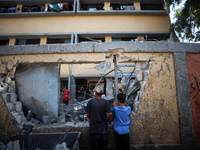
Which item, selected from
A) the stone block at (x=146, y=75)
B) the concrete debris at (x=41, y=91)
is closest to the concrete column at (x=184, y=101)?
the stone block at (x=146, y=75)

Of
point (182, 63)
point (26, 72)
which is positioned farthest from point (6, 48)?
point (182, 63)

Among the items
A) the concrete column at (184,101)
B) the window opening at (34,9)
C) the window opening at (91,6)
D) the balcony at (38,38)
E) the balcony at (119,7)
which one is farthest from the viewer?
the window opening at (91,6)

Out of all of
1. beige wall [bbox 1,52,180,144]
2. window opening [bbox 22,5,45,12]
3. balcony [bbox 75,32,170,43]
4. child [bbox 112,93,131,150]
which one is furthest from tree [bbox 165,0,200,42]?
window opening [bbox 22,5,45,12]

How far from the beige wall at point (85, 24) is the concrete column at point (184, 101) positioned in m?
8.05

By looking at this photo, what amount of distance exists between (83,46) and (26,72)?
6.77 ft

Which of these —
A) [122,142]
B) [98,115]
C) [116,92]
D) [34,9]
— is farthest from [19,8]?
[122,142]

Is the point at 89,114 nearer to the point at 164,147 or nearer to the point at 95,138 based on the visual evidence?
the point at 95,138

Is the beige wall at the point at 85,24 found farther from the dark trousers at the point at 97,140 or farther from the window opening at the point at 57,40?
the dark trousers at the point at 97,140

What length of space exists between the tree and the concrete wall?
4.64 m

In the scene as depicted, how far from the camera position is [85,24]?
10336 millimetres

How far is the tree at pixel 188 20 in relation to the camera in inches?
245

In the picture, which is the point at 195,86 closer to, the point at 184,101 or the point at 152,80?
the point at 184,101

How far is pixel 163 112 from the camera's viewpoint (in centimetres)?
303

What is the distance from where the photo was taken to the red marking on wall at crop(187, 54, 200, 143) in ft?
9.75
